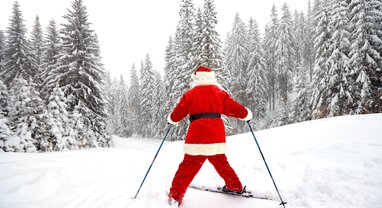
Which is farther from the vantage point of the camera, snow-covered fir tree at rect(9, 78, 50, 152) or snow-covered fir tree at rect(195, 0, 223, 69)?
snow-covered fir tree at rect(195, 0, 223, 69)

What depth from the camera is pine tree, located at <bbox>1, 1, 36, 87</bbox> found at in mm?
26750

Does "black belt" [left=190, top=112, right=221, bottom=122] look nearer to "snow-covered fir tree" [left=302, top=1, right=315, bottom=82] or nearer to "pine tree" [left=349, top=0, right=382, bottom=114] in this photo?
"pine tree" [left=349, top=0, right=382, bottom=114]

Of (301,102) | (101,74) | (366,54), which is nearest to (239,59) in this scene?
(301,102)

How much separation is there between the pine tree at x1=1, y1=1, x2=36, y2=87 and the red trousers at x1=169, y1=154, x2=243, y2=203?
29.3m

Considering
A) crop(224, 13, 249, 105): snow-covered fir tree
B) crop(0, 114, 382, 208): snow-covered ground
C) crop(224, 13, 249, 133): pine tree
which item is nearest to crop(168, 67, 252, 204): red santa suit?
crop(0, 114, 382, 208): snow-covered ground

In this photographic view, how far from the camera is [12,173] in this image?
4.55 m

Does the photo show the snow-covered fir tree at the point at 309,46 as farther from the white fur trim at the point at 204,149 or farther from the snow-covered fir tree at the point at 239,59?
the white fur trim at the point at 204,149

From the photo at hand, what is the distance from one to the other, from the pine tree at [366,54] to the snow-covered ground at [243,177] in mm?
14424

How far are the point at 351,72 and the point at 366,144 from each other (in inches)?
689

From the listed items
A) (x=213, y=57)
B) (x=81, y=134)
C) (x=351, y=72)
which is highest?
(x=213, y=57)

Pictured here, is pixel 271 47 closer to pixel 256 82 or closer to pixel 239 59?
pixel 239 59

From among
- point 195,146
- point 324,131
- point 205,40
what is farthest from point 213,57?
point 195,146

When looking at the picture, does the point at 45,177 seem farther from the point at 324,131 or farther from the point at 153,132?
the point at 153,132

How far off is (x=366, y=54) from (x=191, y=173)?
2122 centimetres
